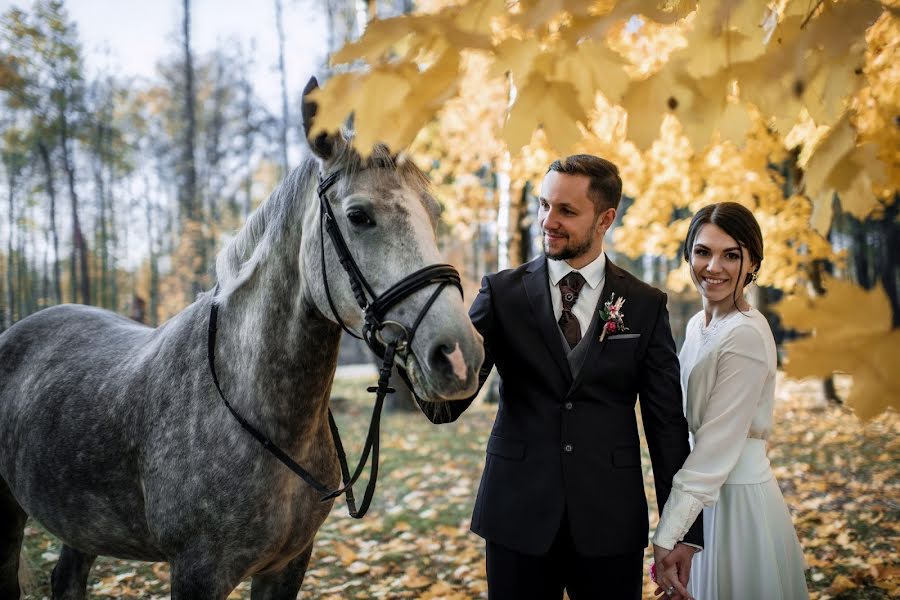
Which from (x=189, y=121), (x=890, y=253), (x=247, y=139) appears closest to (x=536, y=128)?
(x=189, y=121)

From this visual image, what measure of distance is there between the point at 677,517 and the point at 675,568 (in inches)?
8.3

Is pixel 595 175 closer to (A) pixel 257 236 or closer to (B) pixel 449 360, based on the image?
(B) pixel 449 360

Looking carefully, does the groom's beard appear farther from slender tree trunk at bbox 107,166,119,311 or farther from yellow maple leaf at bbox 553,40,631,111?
slender tree trunk at bbox 107,166,119,311

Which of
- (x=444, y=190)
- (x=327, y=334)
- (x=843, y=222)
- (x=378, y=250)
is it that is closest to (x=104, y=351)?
(x=327, y=334)

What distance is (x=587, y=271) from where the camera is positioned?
7.11 feet

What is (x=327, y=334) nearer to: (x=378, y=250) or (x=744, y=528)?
(x=378, y=250)

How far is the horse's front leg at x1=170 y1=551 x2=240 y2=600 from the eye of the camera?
207 cm

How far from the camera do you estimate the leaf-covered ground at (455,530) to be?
3986 mm

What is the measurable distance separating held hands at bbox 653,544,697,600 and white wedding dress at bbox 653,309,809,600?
0.07 metres

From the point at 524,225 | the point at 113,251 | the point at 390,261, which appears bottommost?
the point at 390,261

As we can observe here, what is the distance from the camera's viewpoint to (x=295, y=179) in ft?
7.27

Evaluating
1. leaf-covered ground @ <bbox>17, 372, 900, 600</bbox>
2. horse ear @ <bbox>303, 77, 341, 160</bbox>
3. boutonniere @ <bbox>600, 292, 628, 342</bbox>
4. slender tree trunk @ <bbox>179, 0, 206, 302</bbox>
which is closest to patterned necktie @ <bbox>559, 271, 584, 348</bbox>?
boutonniere @ <bbox>600, 292, 628, 342</bbox>

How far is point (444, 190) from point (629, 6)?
9.38 m

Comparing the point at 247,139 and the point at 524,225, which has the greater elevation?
the point at 247,139
